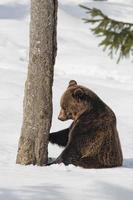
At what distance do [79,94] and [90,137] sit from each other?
544 millimetres

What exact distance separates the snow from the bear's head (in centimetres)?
72

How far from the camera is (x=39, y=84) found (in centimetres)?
745

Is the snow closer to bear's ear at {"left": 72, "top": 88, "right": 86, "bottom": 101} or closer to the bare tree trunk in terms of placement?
the bare tree trunk

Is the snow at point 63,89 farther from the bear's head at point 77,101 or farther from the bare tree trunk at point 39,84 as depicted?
the bear's head at point 77,101

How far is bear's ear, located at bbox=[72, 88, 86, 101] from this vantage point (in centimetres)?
777

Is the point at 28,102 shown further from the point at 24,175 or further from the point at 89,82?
the point at 89,82

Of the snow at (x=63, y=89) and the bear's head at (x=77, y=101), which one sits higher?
the bear's head at (x=77, y=101)

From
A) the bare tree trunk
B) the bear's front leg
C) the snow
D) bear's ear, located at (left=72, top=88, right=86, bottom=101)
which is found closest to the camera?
the snow

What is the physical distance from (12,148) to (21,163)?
213 cm

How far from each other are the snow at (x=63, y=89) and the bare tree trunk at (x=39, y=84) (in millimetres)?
329

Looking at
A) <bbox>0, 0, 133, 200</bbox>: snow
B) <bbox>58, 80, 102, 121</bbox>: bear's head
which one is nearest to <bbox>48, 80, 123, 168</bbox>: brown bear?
<bbox>58, 80, 102, 121</bbox>: bear's head

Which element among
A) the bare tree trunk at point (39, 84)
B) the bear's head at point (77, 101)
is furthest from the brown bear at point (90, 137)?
the bare tree trunk at point (39, 84)

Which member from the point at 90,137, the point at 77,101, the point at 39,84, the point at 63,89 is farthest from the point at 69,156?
the point at 63,89

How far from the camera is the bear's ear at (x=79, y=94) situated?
306 inches
